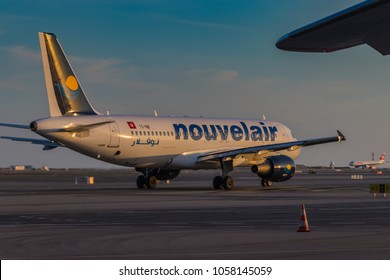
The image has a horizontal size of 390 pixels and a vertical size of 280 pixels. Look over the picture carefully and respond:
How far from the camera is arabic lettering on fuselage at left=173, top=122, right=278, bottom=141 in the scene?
5194cm

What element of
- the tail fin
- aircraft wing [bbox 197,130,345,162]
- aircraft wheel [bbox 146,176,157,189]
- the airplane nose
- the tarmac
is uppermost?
the tail fin

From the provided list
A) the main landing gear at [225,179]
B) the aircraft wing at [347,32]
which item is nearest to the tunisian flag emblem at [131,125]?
the main landing gear at [225,179]

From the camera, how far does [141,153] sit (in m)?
49.0

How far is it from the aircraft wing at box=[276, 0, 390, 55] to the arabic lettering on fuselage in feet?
130

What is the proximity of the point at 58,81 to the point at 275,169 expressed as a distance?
1453 cm

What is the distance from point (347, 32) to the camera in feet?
35.8

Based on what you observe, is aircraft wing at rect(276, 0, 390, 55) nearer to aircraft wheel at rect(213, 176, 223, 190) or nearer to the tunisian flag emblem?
the tunisian flag emblem

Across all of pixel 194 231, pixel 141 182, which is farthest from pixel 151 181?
pixel 194 231

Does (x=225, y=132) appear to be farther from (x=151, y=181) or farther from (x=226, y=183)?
(x=151, y=181)

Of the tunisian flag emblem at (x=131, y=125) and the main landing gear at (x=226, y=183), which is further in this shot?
the main landing gear at (x=226, y=183)

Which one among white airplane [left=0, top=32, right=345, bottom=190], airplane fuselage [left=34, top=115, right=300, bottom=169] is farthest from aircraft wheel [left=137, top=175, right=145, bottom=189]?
airplane fuselage [left=34, top=115, right=300, bottom=169]

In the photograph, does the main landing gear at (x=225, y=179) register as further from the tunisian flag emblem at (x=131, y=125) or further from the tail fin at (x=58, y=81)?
the tail fin at (x=58, y=81)

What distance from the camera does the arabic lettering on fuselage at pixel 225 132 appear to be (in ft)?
170
